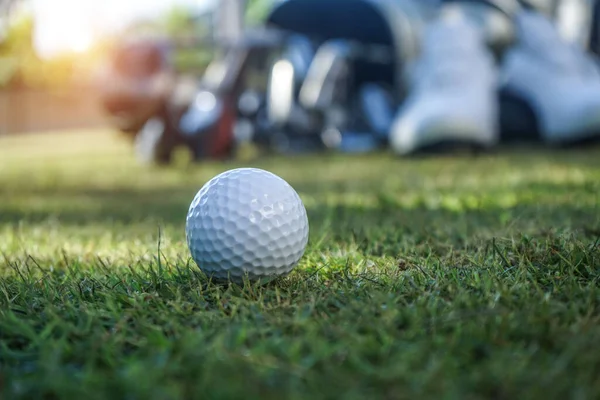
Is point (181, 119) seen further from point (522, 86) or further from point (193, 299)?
point (193, 299)

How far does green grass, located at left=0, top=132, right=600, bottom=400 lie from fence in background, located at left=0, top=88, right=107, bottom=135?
18.8 meters

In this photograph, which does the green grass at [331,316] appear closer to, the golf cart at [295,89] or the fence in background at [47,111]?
the golf cart at [295,89]

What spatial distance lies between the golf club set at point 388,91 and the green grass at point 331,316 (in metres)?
3.53

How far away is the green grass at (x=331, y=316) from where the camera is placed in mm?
1082

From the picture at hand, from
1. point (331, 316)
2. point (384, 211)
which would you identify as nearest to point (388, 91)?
point (384, 211)

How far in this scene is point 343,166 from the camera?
Result: 590 cm

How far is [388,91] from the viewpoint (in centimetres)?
872

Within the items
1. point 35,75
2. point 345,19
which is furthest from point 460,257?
point 35,75

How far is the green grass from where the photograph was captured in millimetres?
1082

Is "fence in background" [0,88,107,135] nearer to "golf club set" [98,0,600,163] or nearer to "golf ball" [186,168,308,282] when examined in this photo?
"golf club set" [98,0,600,163]

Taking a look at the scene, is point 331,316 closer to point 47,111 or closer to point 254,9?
point 47,111

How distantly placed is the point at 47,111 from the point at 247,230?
2236 cm

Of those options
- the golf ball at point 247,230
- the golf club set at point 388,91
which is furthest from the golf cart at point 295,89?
the golf ball at point 247,230

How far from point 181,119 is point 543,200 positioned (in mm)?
4071
